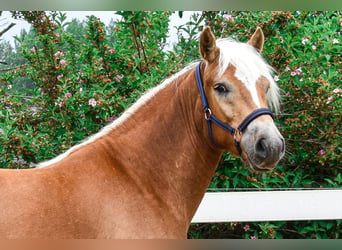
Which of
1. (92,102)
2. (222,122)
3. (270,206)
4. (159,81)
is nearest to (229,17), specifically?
(159,81)

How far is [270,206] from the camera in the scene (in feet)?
10.5

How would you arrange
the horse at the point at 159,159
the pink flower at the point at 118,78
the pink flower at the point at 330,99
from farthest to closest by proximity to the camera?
the pink flower at the point at 118,78 < the pink flower at the point at 330,99 < the horse at the point at 159,159

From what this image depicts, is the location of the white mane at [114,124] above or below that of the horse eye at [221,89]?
below

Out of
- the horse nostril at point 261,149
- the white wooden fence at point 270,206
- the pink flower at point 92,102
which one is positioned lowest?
the white wooden fence at point 270,206

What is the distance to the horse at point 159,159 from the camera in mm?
1653

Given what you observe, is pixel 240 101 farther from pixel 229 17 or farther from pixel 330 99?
pixel 229 17

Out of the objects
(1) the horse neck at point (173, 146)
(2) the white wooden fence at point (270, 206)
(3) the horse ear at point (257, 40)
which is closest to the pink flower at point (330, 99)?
(2) the white wooden fence at point (270, 206)

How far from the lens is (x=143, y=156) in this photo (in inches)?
76.4

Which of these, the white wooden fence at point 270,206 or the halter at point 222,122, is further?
the white wooden fence at point 270,206

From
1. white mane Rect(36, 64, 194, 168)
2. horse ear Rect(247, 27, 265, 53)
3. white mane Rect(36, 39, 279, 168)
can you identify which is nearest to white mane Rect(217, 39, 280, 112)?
white mane Rect(36, 39, 279, 168)

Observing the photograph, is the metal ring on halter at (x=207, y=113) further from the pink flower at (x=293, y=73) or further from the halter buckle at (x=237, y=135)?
the pink flower at (x=293, y=73)

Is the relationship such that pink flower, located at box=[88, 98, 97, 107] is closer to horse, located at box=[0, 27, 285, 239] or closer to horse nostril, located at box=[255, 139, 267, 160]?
horse, located at box=[0, 27, 285, 239]

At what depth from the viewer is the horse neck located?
6.32 ft

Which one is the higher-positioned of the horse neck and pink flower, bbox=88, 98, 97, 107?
the horse neck
